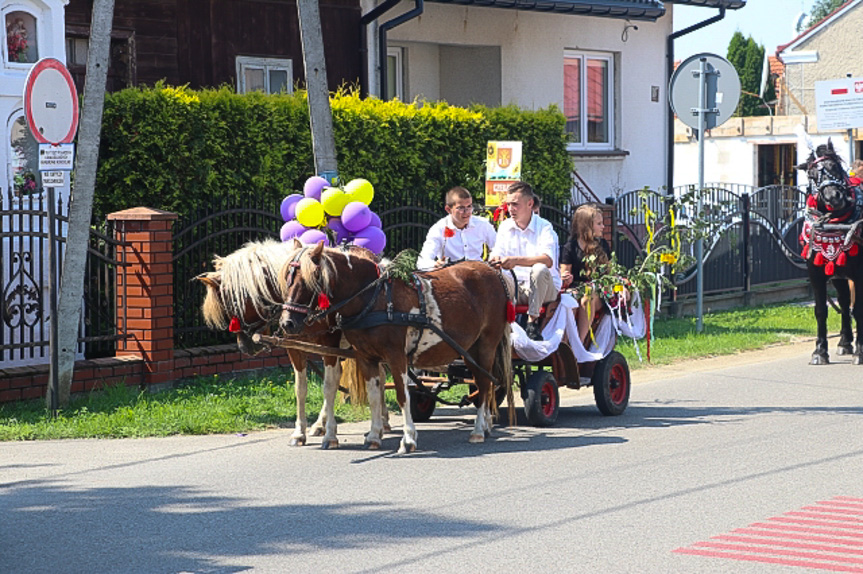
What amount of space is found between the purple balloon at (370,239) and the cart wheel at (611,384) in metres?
2.15

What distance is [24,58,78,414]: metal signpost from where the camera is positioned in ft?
33.3

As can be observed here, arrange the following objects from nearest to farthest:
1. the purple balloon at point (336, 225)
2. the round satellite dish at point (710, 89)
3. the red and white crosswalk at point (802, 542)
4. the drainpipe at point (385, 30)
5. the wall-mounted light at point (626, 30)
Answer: the red and white crosswalk at point (802, 542), the purple balloon at point (336, 225), the round satellite dish at point (710, 89), the drainpipe at point (385, 30), the wall-mounted light at point (626, 30)

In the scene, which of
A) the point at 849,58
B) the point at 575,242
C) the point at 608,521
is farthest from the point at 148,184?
the point at 849,58

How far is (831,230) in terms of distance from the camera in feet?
45.6

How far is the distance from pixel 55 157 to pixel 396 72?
1096cm

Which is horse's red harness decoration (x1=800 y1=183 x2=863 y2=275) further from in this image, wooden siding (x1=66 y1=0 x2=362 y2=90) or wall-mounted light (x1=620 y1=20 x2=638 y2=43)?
wall-mounted light (x1=620 y1=20 x2=638 y2=43)

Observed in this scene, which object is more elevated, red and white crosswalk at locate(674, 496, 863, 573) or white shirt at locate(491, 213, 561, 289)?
white shirt at locate(491, 213, 561, 289)

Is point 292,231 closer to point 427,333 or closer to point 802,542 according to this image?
point 427,333

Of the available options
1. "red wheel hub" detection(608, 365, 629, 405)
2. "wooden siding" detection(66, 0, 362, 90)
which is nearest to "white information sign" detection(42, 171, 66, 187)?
"red wheel hub" detection(608, 365, 629, 405)

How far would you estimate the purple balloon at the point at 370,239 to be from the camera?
33.0ft

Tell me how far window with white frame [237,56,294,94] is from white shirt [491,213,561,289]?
795 centimetres

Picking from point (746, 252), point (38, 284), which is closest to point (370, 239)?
point (38, 284)

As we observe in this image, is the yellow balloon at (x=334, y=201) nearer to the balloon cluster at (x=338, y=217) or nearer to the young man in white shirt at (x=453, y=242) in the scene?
the balloon cluster at (x=338, y=217)

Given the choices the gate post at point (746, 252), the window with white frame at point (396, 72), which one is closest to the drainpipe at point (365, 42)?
the window with white frame at point (396, 72)
